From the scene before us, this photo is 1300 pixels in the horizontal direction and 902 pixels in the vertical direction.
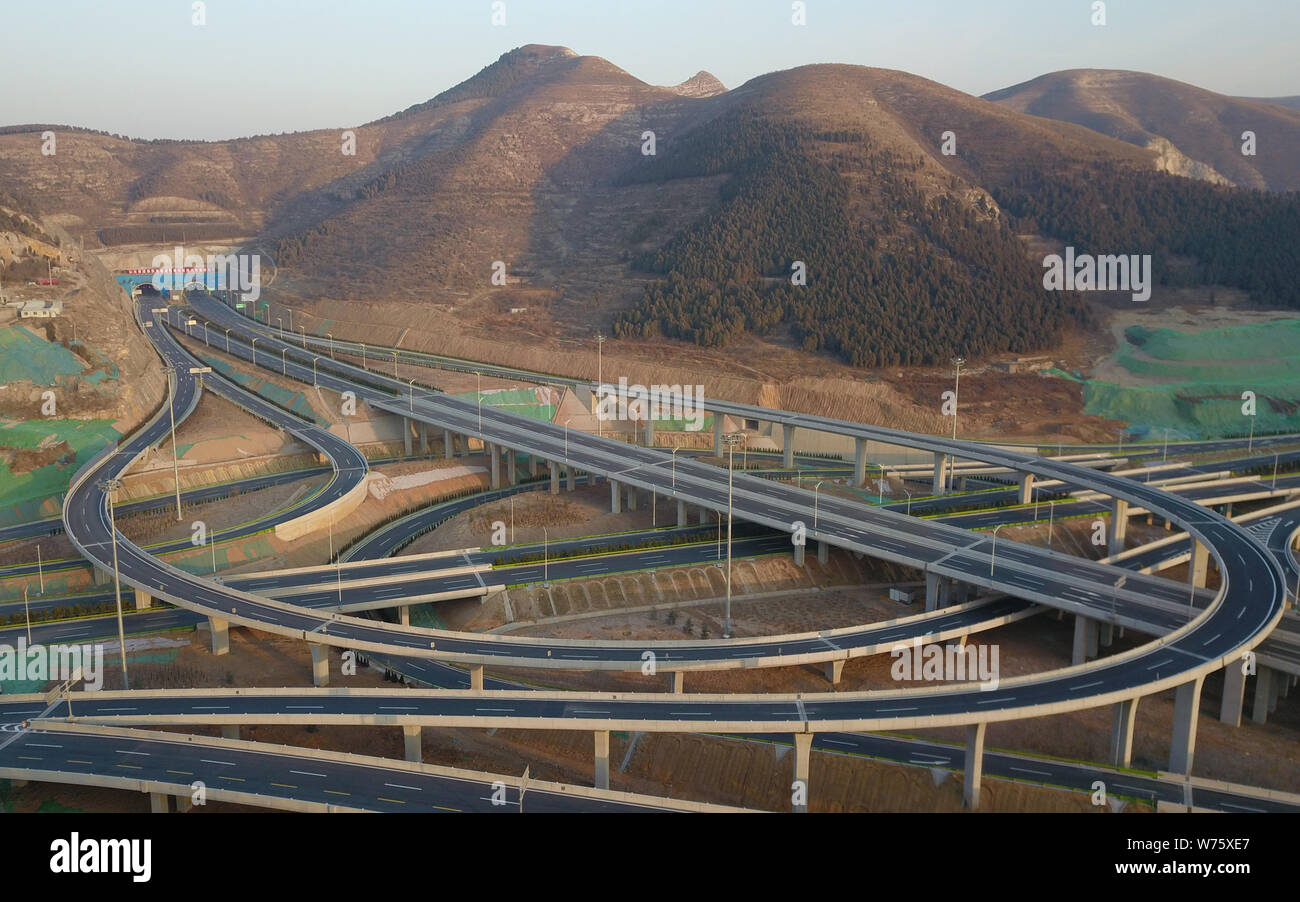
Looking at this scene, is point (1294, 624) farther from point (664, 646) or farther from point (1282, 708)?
point (664, 646)

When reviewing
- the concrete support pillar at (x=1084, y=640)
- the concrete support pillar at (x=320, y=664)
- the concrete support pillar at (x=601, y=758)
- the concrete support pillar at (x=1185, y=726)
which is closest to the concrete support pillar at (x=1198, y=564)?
the concrete support pillar at (x=1084, y=640)

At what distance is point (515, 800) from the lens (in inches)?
1639

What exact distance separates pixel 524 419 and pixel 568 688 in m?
53.6

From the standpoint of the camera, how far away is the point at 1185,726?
50.9 metres

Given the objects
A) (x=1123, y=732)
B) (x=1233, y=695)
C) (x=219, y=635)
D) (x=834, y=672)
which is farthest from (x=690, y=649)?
(x=1233, y=695)

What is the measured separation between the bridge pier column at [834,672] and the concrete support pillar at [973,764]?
1201 centimetres

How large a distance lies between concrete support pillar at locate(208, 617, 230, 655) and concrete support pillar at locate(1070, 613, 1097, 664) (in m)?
52.5

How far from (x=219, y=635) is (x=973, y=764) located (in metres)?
43.9

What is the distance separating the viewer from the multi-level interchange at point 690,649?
144ft

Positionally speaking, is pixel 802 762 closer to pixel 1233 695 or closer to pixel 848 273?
pixel 1233 695

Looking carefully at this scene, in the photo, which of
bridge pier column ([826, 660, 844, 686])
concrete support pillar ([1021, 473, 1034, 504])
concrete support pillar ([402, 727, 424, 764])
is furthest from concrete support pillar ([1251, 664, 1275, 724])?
concrete support pillar ([402, 727, 424, 764])

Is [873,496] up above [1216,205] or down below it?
Answer: below

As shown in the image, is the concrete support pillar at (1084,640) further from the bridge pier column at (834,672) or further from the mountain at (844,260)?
the mountain at (844,260)

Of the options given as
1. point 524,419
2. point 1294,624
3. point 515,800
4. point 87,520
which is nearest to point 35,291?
point 87,520
